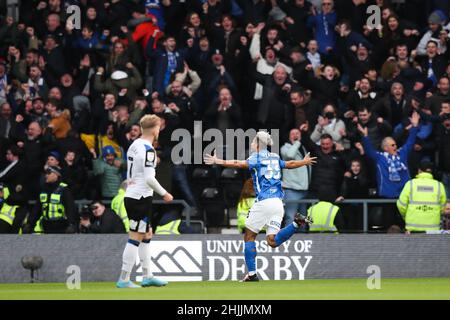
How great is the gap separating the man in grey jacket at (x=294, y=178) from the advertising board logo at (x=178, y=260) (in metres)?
2.65

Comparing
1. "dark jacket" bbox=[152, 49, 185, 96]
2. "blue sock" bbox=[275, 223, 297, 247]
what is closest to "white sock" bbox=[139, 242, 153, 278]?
"blue sock" bbox=[275, 223, 297, 247]

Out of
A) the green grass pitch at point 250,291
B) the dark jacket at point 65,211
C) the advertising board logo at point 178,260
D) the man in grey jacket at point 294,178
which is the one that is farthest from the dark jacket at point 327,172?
the dark jacket at point 65,211

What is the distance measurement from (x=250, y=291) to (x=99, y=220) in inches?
241

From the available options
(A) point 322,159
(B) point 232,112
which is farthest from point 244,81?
(A) point 322,159

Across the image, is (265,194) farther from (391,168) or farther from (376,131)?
(376,131)

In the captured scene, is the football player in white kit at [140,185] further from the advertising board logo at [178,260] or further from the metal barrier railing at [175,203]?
the metal barrier railing at [175,203]

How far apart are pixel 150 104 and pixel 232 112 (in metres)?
1.68

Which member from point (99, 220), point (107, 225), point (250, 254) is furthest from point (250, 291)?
point (99, 220)

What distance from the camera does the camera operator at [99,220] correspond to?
70.1 feet

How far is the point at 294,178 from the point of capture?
22.8m

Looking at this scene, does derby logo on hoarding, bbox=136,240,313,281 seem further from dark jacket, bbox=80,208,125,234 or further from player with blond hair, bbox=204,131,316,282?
player with blond hair, bbox=204,131,316,282

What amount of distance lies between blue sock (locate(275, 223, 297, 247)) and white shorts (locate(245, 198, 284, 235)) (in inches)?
7.0

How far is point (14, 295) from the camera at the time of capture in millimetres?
A: 16109

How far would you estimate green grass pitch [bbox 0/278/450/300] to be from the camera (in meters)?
14.9
